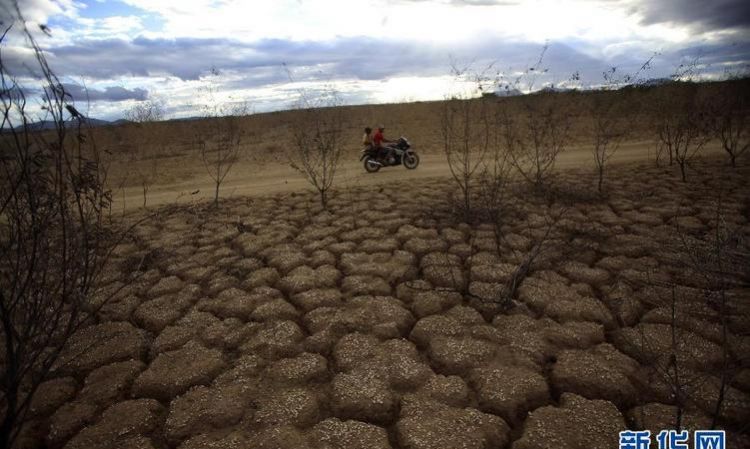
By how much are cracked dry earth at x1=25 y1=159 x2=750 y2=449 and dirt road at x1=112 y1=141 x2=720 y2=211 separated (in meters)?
2.62

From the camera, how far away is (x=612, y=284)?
8.86 feet

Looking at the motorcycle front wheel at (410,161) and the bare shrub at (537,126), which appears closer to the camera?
the motorcycle front wheel at (410,161)

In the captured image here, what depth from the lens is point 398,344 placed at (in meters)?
2.16

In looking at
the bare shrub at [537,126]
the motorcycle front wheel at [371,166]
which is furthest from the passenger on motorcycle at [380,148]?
the bare shrub at [537,126]

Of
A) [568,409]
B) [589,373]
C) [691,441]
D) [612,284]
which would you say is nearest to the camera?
[691,441]

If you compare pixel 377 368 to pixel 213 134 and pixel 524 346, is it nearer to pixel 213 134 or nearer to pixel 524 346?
pixel 524 346

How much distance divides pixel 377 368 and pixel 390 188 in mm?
3786

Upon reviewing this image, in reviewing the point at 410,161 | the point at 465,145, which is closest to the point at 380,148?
the point at 410,161

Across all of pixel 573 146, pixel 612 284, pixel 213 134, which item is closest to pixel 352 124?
pixel 213 134

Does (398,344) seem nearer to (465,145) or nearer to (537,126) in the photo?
(465,145)

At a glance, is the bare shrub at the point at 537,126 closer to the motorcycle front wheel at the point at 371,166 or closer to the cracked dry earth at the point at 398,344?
the motorcycle front wheel at the point at 371,166

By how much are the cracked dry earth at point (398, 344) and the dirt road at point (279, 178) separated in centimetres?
262

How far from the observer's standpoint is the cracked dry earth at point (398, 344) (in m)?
1.67

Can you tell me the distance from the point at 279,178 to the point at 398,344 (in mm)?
5828
